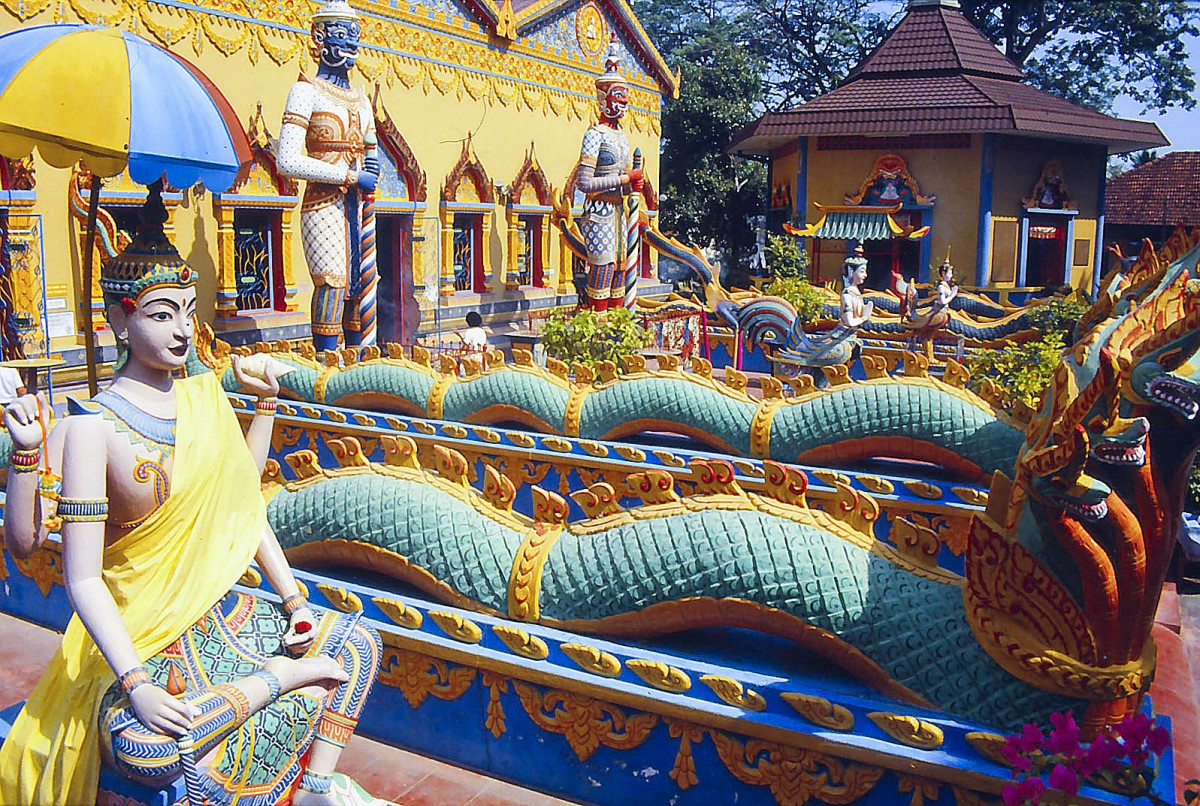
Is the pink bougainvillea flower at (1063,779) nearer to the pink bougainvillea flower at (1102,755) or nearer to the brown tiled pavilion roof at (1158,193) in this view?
the pink bougainvillea flower at (1102,755)

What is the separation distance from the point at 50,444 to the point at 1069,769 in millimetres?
2580

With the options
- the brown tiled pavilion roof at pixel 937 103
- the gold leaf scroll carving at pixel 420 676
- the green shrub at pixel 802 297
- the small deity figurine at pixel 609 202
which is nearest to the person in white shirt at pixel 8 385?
the gold leaf scroll carving at pixel 420 676

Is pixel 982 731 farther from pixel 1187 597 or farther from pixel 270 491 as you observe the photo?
pixel 1187 597

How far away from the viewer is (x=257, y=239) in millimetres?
12289

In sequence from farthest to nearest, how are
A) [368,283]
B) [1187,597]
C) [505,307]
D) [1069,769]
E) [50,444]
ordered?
[505,307] → [368,283] → [1187,597] → [50,444] → [1069,769]

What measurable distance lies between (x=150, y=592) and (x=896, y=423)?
164 inches

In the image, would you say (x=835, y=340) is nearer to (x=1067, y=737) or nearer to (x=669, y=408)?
(x=669, y=408)

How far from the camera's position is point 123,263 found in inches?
107

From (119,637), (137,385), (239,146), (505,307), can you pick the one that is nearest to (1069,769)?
(119,637)

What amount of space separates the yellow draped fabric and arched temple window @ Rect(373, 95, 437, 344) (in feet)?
38.6

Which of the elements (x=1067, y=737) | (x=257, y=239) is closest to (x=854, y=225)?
(x=257, y=239)

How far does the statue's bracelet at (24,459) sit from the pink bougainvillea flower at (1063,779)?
2.49 m

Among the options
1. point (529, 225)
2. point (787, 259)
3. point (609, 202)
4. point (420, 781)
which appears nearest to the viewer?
point (420, 781)

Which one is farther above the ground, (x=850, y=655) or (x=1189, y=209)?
(x=1189, y=209)
